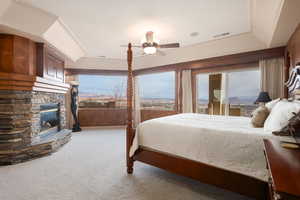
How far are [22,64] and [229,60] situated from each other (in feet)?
15.6

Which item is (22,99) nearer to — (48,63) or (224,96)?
(48,63)

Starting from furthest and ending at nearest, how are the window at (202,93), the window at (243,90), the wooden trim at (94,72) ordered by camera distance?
the wooden trim at (94,72) < the window at (202,93) < the window at (243,90)

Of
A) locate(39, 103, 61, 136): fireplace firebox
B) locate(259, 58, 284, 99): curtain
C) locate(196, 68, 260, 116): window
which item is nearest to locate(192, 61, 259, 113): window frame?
locate(196, 68, 260, 116): window

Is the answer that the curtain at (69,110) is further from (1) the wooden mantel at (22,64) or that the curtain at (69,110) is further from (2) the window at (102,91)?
(1) the wooden mantel at (22,64)

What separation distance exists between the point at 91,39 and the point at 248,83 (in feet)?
14.0

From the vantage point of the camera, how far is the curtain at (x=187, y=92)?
15.6 ft

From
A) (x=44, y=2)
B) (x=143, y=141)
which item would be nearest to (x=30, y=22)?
(x=44, y=2)

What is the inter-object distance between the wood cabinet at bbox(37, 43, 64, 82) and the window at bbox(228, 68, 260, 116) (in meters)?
4.76

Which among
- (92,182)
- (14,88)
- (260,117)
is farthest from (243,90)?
(14,88)

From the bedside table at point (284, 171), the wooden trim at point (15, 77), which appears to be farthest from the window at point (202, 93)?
the wooden trim at point (15, 77)

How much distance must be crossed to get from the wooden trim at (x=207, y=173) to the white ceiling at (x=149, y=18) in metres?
2.35

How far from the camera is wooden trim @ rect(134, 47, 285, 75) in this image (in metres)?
3.37

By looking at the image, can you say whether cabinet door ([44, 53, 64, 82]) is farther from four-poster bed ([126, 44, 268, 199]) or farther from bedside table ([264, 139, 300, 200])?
bedside table ([264, 139, 300, 200])

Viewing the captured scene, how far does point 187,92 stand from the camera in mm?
4789
